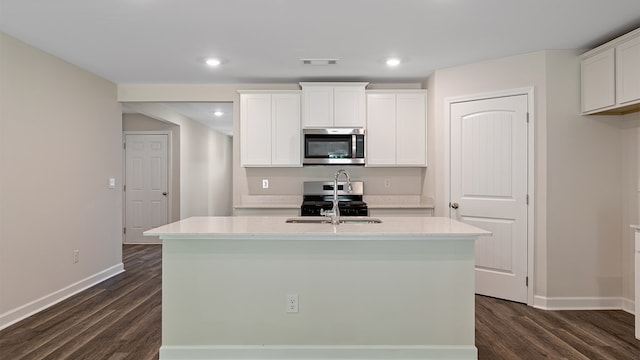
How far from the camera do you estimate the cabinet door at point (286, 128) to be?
4.30 meters

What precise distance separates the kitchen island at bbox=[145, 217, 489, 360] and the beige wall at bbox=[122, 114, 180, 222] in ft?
14.6

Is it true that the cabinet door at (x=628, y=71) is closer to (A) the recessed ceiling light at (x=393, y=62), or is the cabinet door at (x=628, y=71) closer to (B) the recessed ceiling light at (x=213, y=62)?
(A) the recessed ceiling light at (x=393, y=62)

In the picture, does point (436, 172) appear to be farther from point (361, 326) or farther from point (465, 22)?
point (361, 326)

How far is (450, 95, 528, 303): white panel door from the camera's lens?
348 cm

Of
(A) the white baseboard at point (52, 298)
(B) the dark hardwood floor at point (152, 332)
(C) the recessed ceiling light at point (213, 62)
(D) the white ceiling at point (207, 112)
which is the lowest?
(B) the dark hardwood floor at point (152, 332)

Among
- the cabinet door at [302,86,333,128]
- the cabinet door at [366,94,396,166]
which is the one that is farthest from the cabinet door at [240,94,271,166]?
the cabinet door at [366,94,396,166]

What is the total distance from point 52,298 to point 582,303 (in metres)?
4.87

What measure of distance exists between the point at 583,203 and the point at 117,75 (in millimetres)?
4935

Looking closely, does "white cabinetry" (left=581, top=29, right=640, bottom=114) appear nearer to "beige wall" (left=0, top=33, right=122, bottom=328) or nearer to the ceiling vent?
the ceiling vent

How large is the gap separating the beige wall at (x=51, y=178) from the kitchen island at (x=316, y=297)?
68.4 inches

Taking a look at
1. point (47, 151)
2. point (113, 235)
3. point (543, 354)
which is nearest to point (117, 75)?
point (47, 151)

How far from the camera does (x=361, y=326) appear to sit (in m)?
2.34

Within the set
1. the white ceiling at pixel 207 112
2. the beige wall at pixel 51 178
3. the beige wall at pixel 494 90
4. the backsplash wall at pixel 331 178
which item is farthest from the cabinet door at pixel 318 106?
the beige wall at pixel 51 178

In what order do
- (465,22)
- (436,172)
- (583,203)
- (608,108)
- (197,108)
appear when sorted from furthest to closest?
1. (197,108)
2. (436,172)
3. (583,203)
4. (608,108)
5. (465,22)
